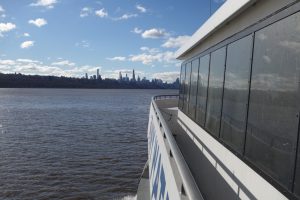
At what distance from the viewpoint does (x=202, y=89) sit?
10.5 meters

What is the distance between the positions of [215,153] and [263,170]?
2.75 metres

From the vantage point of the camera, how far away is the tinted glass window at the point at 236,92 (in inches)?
240

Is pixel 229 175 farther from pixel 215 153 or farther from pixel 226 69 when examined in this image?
pixel 226 69

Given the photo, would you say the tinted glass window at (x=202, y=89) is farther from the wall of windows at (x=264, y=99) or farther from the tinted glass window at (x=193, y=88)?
the wall of windows at (x=264, y=99)

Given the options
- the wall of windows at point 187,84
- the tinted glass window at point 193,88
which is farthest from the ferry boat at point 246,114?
the wall of windows at point 187,84

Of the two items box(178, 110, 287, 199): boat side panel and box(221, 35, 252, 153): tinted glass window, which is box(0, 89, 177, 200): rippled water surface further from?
box(221, 35, 252, 153): tinted glass window

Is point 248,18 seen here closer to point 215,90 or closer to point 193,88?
point 215,90

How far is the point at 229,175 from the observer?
6461 mm

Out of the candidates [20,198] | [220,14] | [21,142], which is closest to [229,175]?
[220,14]

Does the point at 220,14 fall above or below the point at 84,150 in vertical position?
above

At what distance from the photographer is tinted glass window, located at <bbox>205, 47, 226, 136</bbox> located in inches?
315

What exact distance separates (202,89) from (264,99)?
5342 mm

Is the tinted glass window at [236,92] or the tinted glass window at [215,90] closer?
the tinted glass window at [236,92]

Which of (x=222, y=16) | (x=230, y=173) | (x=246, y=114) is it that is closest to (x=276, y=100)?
(x=246, y=114)
